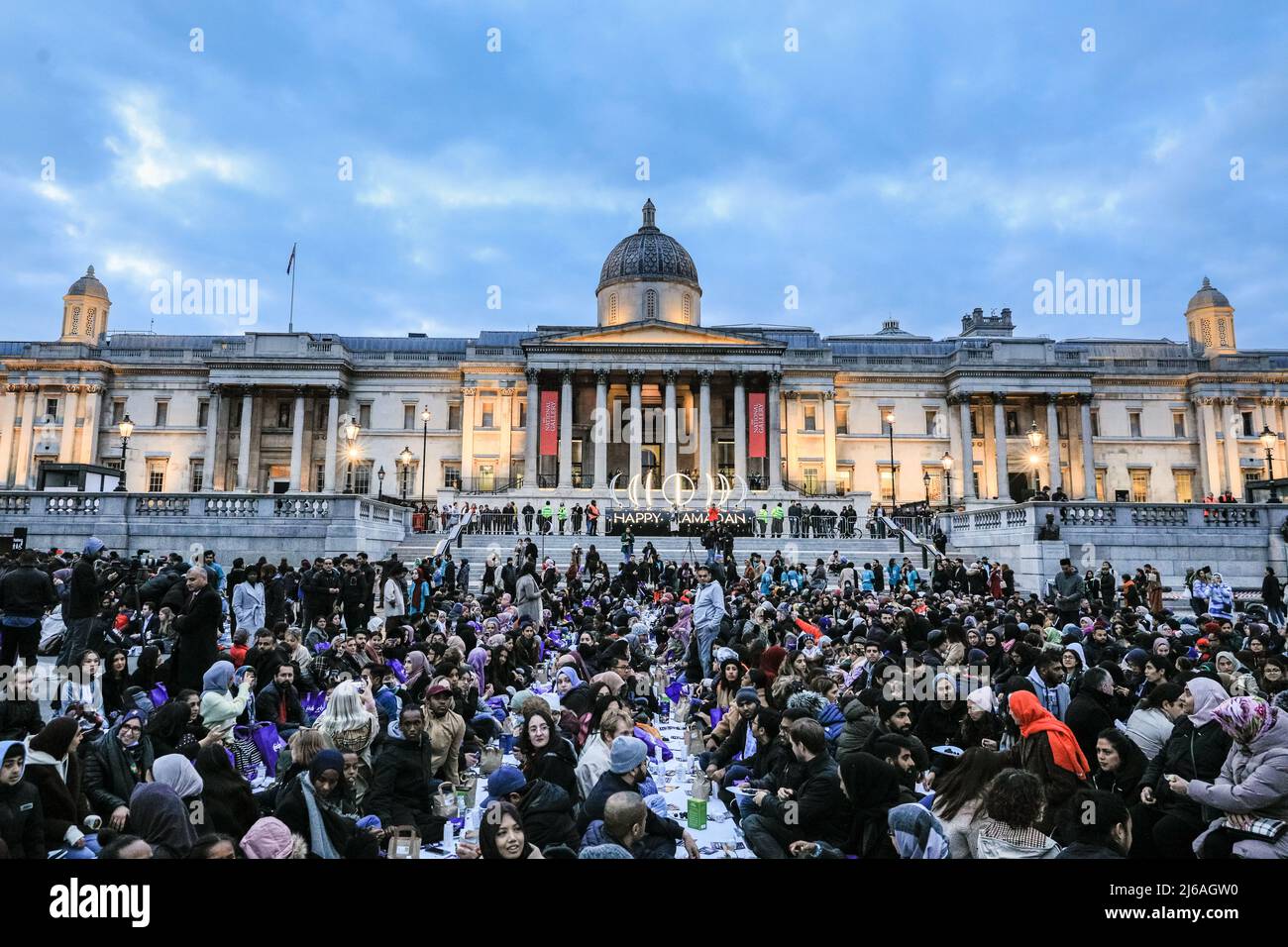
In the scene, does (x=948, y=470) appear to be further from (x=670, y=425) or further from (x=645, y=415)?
(x=645, y=415)

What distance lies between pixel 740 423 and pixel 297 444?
1103 inches

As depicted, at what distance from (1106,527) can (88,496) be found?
103ft

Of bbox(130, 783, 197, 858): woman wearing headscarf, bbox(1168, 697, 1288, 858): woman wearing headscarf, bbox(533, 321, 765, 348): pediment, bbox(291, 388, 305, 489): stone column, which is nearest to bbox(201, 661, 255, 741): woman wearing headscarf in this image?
bbox(130, 783, 197, 858): woman wearing headscarf

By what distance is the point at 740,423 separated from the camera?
Result: 49375mm

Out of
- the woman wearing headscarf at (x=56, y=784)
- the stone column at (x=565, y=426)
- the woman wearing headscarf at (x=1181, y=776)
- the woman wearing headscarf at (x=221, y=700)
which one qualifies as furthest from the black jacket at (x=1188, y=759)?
the stone column at (x=565, y=426)

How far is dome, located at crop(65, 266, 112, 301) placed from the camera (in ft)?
193

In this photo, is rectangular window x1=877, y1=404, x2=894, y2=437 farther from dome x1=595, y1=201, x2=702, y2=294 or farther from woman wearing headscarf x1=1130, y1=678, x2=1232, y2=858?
woman wearing headscarf x1=1130, y1=678, x2=1232, y2=858

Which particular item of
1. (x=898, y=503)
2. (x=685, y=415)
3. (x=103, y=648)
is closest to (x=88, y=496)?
(x=103, y=648)

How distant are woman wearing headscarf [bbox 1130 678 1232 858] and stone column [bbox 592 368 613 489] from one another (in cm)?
4189

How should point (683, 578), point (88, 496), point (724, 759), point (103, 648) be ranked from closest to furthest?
1. point (724, 759)
2. point (103, 648)
3. point (683, 578)
4. point (88, 496)

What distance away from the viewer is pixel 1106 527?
25391 millimetres

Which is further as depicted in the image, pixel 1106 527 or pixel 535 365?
pixel 535 365
